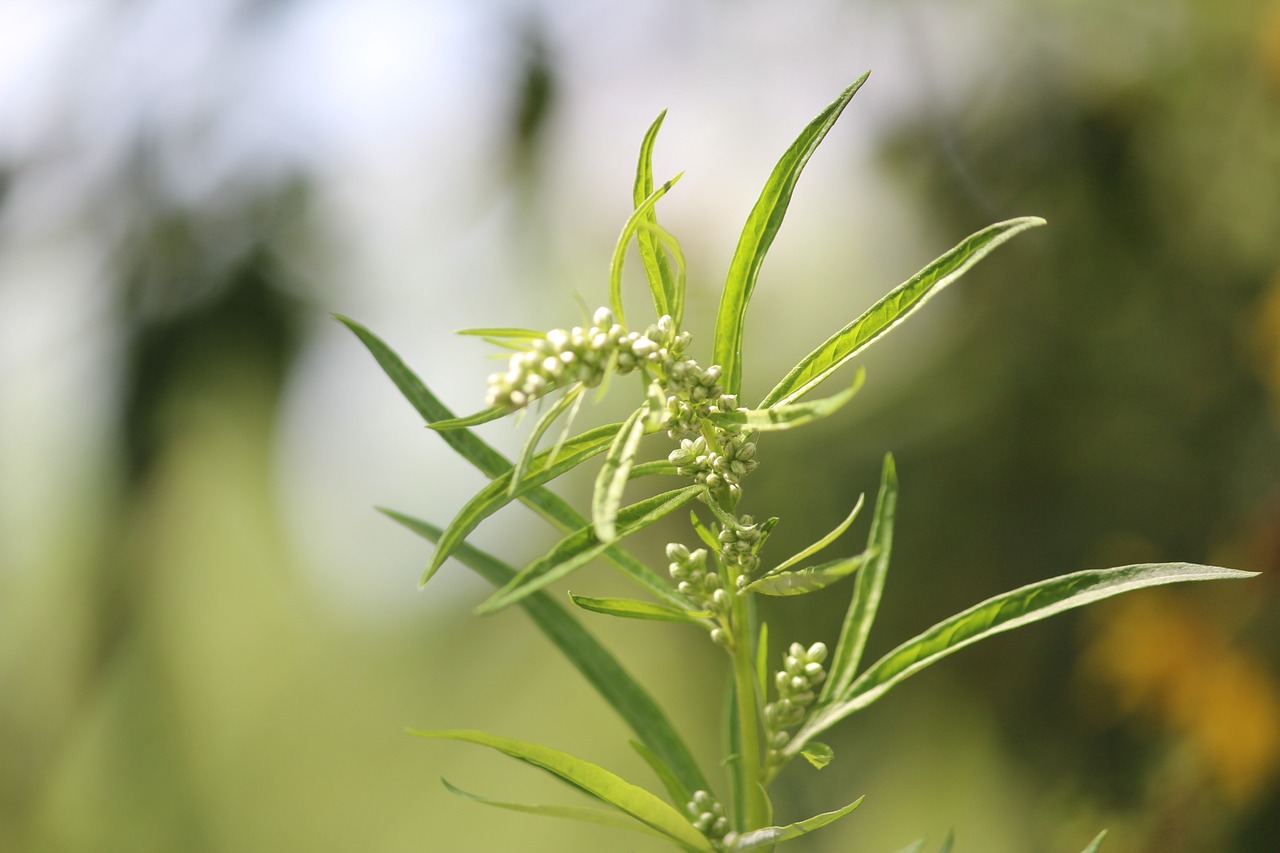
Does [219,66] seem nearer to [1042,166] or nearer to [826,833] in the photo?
[1042,166]

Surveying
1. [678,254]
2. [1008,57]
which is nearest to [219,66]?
[1008,57]

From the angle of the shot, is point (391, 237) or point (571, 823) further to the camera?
point (391, 237)

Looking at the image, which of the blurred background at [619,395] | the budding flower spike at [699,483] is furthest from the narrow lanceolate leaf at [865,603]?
the blurred background at [619,395]

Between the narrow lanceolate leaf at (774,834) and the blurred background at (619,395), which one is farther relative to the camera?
the blurred background at (619,395)

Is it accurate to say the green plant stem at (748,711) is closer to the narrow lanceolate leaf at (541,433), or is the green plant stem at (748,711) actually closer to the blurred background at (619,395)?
the narrow lanceolate leaf at (541,433)

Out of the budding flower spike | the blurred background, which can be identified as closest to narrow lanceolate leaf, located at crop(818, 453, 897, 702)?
the budding flower spike
